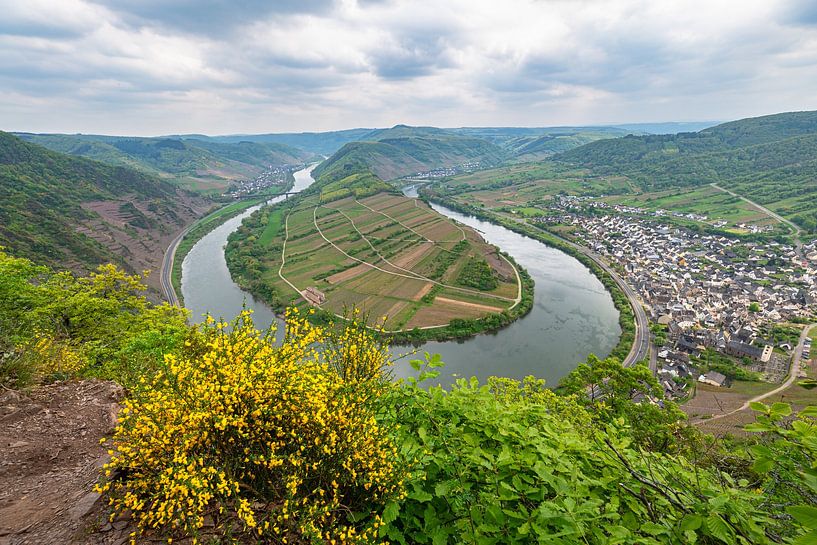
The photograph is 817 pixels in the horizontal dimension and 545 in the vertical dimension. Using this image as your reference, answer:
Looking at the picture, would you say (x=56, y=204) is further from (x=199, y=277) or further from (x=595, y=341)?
(x=595, y=341)

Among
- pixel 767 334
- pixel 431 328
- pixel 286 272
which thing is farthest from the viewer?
A: pixel 286 272

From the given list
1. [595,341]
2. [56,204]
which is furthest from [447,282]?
[56,204]

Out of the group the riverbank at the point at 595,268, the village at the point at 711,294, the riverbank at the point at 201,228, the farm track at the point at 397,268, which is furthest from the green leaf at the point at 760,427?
the riverbank at the point at 201,228

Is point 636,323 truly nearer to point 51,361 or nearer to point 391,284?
point 391,284

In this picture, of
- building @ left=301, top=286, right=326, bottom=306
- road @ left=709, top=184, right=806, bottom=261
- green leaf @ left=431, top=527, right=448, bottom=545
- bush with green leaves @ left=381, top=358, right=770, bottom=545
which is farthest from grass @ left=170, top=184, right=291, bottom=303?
road @ left=709, top=184, right=806, bottom=261

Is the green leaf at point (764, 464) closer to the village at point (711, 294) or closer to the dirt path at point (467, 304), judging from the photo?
the village at point (711, 294)

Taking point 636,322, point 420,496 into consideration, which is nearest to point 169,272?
point 420,496

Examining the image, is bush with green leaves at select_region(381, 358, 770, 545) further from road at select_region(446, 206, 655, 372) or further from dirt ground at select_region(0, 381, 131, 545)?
road at select_region(446, 206, 655, 372)
